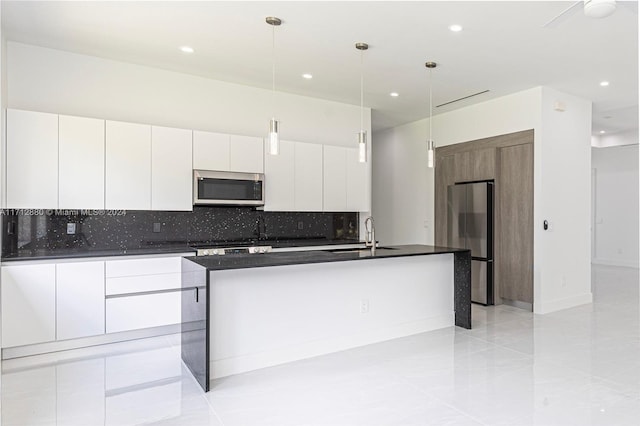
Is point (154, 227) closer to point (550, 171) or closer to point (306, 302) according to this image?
point (306, 302)

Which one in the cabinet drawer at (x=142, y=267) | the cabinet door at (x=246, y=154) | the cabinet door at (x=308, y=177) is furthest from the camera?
the cabinet door at (x=308, y=177)

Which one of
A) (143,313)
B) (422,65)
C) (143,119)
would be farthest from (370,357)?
(143,119)

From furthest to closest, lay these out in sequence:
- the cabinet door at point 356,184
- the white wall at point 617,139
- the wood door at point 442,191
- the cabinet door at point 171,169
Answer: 1. the white wall at point 617,139
2. the wood door at point 442,191
3. the cabinet door at point 356,184
4. the cabinet door at point 171,169

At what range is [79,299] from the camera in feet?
11.5

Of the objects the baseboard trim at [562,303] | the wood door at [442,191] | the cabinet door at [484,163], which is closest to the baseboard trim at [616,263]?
the baseboard trim at [562,303]

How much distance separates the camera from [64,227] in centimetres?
398

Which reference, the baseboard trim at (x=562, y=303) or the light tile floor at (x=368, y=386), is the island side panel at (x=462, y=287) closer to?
the light tile floor at (x=368, y=386)

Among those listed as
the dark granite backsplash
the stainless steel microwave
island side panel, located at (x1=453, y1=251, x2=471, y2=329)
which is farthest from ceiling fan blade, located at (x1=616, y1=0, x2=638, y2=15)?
the dark granite backsplash

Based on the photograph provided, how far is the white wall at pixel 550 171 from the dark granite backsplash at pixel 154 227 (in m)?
2.26

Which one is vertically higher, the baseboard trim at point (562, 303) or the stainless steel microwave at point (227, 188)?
the stainless steel microwave at point (227, 188)

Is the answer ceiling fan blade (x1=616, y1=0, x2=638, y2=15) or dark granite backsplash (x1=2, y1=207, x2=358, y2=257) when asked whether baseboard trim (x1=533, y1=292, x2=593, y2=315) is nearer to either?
dark granite backsplash (x1=2, y1=207, x2=358, y2=257)

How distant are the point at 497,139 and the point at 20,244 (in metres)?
5.76

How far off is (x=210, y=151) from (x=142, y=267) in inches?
57.3

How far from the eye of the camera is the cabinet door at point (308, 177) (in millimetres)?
5008
